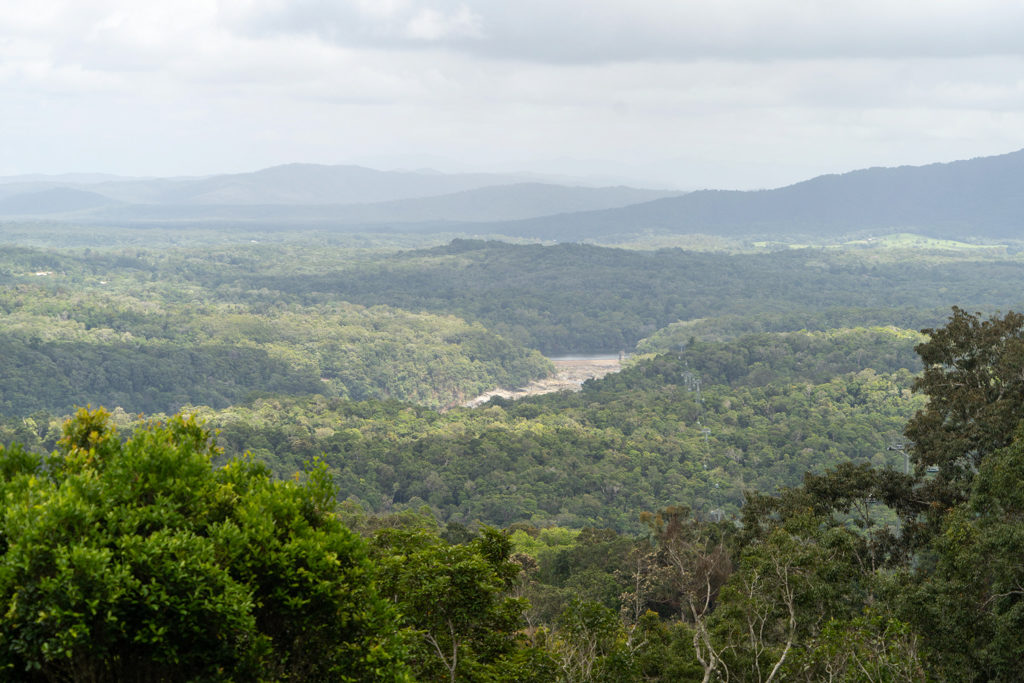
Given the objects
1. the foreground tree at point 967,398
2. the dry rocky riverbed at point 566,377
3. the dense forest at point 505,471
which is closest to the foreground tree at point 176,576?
the dense forest at point 505,471

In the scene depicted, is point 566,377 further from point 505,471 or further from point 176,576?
point 176,576

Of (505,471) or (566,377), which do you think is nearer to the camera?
(505,471)

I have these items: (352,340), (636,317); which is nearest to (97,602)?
(352,340)

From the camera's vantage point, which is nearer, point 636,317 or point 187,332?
point 187,332

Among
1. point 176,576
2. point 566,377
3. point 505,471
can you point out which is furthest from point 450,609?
point 566,377

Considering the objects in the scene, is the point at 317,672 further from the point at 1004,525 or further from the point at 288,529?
the point at 1004,525

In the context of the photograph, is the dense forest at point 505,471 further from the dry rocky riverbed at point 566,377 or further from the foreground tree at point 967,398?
the dry rocky riverbed at point 566,377

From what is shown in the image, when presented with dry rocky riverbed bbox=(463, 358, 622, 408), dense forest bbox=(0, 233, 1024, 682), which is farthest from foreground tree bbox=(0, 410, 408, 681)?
dry rocky riverbed bbox=(463, 358, 622, 408)
